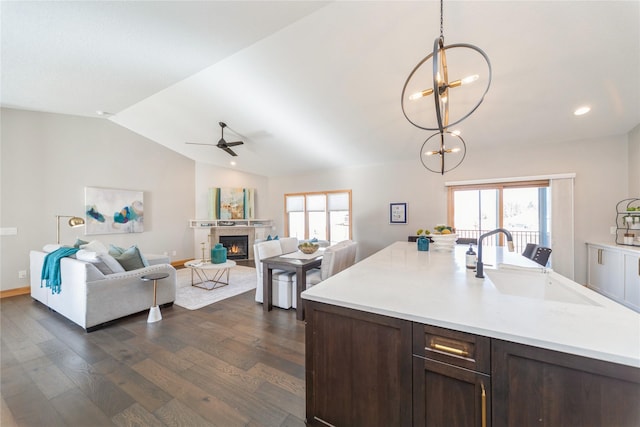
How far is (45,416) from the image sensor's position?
5.05 feet

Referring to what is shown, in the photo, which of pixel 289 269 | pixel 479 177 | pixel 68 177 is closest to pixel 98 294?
pixel 289 269

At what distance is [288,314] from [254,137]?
376 centimetres

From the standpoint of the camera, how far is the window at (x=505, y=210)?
Result: 4.43 meters

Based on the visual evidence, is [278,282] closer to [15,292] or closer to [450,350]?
[450,350]

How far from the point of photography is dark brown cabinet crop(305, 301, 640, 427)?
0.76 m

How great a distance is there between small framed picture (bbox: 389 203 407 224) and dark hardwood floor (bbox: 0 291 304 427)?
371 cm

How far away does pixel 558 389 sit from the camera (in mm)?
804

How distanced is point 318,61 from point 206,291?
3916mm

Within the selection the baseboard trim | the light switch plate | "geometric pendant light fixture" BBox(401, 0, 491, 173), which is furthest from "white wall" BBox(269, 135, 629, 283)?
the baseboard trim

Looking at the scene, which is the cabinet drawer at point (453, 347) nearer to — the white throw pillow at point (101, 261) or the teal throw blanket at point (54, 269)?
the white throw pillow at point (101, 261)

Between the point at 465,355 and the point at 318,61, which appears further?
the point at 318,61

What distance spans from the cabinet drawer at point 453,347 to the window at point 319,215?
530cm

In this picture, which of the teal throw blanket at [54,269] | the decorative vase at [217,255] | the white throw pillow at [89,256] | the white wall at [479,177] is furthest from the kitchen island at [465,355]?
the white wall at [479,177]

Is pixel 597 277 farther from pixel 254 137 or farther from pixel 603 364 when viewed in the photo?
pixel 254 137
